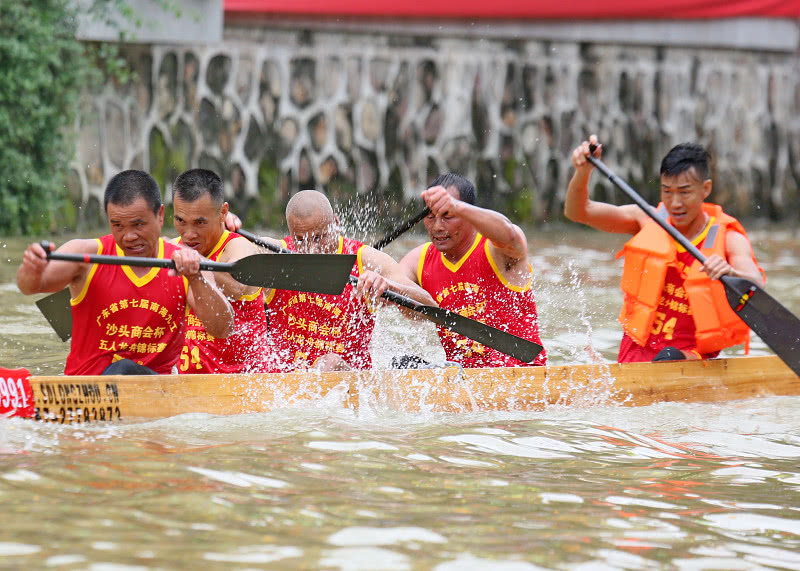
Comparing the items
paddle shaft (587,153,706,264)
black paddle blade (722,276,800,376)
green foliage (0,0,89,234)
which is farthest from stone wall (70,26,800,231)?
black paddle blade (722,276,800,376)

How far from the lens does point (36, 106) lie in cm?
1031

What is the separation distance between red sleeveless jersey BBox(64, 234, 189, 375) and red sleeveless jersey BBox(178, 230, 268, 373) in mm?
221

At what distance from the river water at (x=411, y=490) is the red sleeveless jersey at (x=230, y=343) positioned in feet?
1.59

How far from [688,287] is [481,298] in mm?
1002

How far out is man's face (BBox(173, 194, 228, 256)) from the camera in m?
4.77

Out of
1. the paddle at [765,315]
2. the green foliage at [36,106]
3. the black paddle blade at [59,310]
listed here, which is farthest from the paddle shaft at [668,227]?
the green foliage at [36,106]

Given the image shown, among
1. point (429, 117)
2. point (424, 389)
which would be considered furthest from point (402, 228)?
point (429, 117)

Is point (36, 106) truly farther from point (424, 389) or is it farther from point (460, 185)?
point (424, 389)

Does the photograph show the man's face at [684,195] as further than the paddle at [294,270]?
Yes

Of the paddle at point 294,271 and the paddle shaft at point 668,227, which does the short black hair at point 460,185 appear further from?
the paddle at point 294,271

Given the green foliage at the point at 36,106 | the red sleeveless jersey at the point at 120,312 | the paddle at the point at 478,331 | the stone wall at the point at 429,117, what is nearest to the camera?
the red sleeveless jersey at the point at 120,312

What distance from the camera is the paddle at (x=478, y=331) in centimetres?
513

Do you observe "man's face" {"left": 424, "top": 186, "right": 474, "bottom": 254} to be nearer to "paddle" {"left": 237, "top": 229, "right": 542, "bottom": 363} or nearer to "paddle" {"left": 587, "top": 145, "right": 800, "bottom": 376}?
"paddle" {"left": 237, "top": 229, "right": 542, "bottom": 363}

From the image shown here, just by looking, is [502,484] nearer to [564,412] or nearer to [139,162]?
[564,412]
